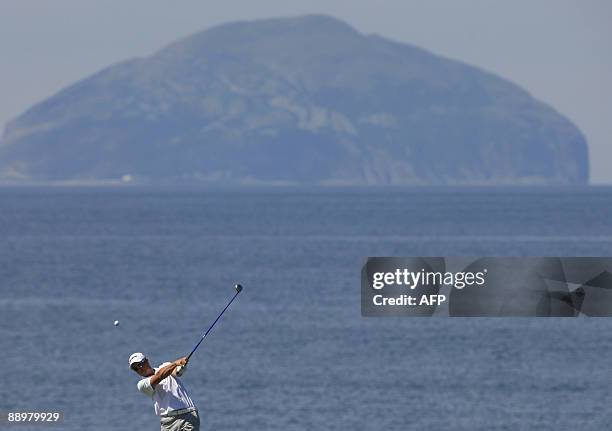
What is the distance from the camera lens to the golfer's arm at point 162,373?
19.3 m

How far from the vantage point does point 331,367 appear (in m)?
66.2

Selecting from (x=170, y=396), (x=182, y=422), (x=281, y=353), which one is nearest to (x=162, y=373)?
(x=170, y=396)

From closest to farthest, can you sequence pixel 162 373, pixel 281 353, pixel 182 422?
pixel 162 373, pixel 182 422, pixel 281 353

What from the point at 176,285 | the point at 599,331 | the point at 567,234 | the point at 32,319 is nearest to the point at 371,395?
the point at 599,331

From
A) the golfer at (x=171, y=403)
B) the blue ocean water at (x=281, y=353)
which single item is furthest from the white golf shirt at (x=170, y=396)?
the blue ocean water at (x=281, y=353)

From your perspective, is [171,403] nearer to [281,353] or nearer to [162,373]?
[162,373]

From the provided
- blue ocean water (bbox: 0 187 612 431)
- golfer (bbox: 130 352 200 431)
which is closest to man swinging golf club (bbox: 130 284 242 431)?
golfer (bbox: 130 352 200 431)

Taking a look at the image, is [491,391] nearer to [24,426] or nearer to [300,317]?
[24,426]

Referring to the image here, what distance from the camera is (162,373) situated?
19.3 meters

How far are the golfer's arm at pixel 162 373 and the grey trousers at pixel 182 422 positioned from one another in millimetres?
549

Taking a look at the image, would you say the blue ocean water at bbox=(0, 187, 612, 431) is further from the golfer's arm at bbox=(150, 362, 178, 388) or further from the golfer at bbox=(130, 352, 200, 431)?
the golfer's arm at bbox=(150, 362, 178, 388)

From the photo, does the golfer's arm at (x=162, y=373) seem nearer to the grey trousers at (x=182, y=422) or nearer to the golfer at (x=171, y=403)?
the golfer at (x=171, y=403)

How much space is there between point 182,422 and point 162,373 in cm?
75

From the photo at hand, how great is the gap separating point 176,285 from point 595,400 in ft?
170
